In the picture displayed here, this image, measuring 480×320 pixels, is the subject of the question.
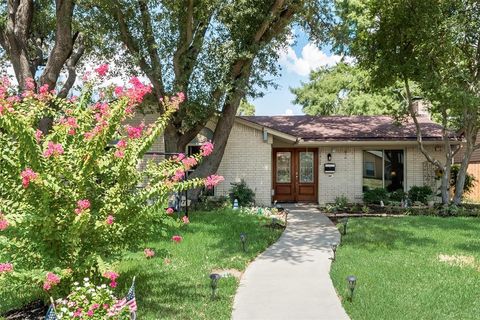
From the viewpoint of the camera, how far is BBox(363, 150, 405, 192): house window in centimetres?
1855

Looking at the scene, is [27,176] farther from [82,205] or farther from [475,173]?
[475,173]

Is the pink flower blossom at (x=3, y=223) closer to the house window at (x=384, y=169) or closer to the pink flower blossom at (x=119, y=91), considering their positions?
the pink flower blossom at (x=119, y=91)

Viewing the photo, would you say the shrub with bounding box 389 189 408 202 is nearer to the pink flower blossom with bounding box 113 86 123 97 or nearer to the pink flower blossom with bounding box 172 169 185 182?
the pink flower blossom with bounding box 172 169 185 182

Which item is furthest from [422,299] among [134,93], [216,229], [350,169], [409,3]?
[350,169]

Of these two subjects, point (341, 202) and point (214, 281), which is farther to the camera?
point (341, 202)

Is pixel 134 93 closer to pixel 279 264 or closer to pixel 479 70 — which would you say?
pixel 279 264

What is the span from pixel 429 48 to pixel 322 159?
6.13 meters

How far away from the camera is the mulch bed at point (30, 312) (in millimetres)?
5348

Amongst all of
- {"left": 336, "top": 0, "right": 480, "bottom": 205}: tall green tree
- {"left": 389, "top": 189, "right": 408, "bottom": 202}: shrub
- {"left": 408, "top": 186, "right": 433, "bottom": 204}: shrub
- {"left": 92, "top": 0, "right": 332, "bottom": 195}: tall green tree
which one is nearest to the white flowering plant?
{"left": 92, "top": 0, "right": 332, "bottom": 195}: tall green tree

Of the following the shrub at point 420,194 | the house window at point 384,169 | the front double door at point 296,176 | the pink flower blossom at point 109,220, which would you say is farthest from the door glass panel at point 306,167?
the pink flower blossom at point 109,220

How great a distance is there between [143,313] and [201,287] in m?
1.28

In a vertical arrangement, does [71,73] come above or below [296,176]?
above

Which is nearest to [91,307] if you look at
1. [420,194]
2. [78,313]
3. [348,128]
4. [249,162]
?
[78,313]

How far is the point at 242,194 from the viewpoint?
1677cm
